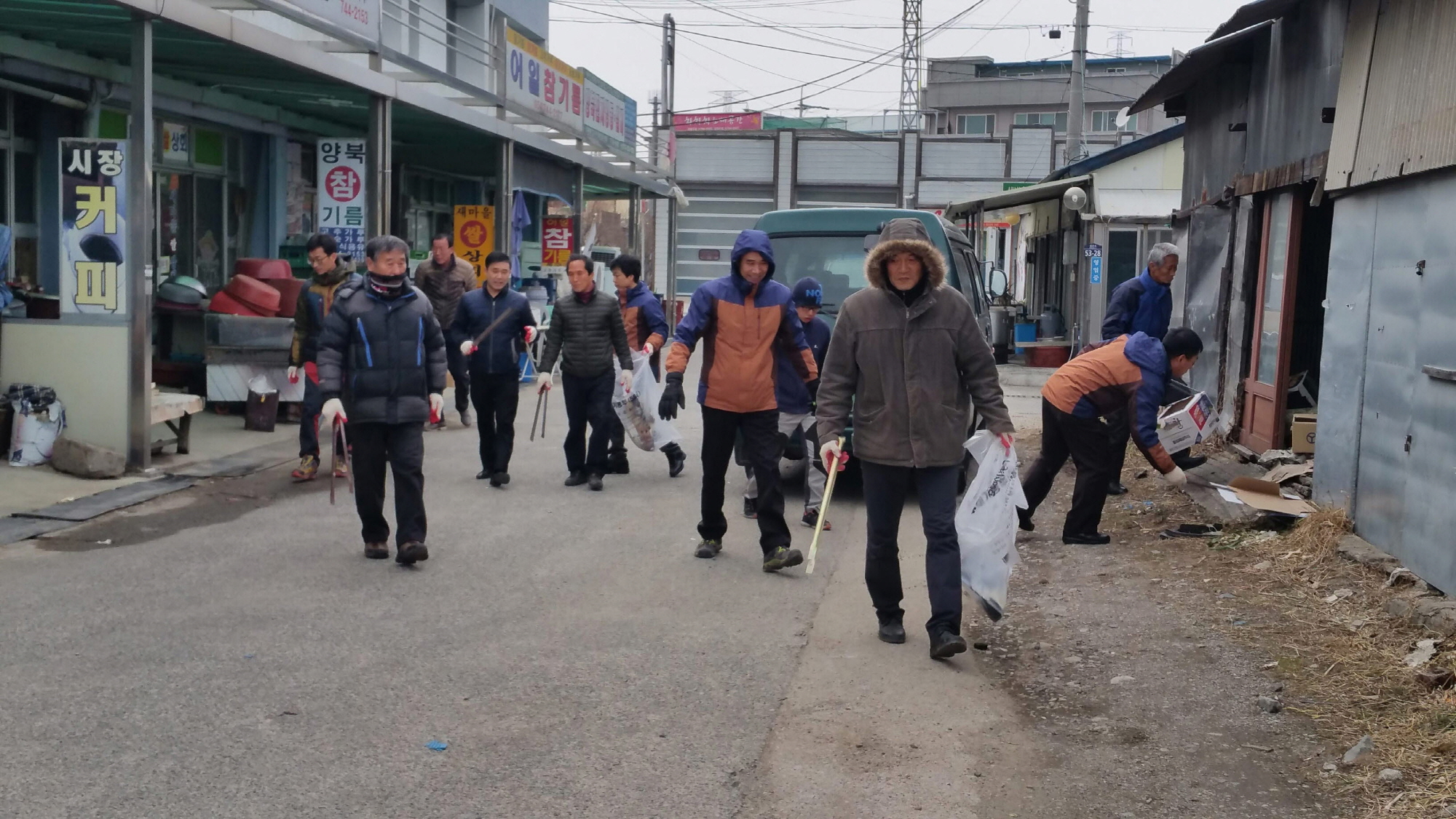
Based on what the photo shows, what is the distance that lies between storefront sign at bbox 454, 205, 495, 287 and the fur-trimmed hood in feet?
47.7

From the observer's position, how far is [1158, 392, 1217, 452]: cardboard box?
382 inches

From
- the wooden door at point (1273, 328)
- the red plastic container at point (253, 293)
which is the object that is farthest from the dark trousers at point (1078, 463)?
the red plastic container at point (253, 293)

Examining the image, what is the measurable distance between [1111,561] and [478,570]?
3690 millimetres

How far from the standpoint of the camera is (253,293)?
13.4 meters

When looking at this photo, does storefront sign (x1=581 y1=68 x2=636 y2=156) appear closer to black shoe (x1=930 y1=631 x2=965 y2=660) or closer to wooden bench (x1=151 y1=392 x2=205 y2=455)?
wooden bench (x1=151 y1=392 x2=205 y2=455)

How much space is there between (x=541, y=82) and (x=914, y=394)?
46.2 ft

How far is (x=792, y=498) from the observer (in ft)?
33.7

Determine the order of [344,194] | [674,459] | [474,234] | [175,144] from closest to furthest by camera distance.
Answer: [674,459]
[344,194]
[175,144]
[474,234]

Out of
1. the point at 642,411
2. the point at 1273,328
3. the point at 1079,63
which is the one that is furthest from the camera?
the point at 1079,63

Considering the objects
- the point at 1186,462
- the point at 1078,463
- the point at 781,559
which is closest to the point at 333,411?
the point at 781,559

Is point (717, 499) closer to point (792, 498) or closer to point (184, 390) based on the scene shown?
point (792, 498)

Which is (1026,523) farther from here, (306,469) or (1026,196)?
(1026,196)

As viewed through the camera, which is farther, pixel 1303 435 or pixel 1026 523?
pixel 1303 435

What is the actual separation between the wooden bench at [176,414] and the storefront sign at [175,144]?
15.0ft
